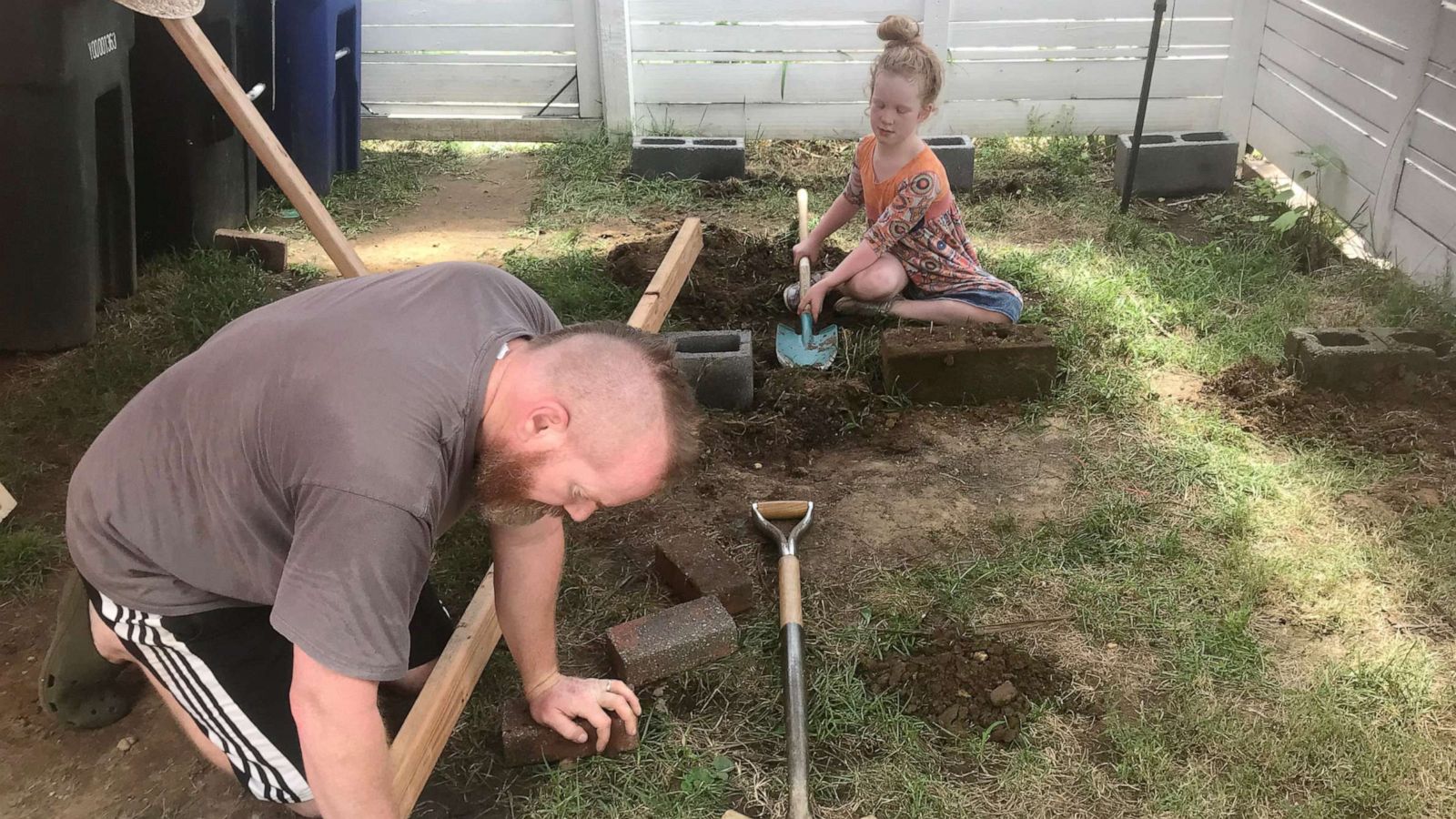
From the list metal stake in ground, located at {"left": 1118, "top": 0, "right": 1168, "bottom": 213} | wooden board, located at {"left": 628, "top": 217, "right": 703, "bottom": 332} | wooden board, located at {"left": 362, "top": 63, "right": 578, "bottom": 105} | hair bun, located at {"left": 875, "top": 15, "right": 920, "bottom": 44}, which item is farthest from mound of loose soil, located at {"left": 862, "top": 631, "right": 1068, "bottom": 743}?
wooden board, located at {"left": 362, "top": 63, "right": 578, "bottom": 105}

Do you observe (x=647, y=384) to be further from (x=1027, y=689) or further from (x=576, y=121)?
(x=576, y=121)

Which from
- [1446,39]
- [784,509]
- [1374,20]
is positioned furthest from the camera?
[1374,20]

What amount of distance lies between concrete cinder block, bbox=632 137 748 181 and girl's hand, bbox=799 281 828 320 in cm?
231

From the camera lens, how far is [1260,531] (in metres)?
3.21

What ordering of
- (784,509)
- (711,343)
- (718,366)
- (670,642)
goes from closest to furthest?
(670,642)
(784,509)
(718,366)
(711,343)

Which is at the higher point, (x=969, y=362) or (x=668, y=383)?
(x=668, y=383)

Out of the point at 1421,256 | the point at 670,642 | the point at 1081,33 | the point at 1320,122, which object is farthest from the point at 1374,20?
the point at 670,642

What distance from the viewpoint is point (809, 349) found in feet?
13.9

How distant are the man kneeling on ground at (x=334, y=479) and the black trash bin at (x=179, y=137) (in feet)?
11.8

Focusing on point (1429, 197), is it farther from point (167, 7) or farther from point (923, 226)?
point (167, 7)

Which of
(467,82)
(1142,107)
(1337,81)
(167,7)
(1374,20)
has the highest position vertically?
(1374,20)

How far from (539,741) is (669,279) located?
219 centimetres

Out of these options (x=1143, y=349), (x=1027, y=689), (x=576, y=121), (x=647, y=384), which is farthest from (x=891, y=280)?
(x=576, y=121)

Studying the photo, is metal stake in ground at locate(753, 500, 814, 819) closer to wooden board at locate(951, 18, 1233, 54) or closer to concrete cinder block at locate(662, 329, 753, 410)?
concrete cinder block at locate(662, 329, 753, 410)
